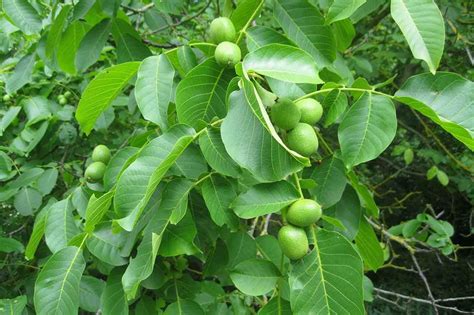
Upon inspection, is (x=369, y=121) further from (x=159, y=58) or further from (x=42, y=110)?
(x=42, y=110)

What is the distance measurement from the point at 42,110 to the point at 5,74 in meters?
0.23

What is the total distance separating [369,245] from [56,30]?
1048 millimetres

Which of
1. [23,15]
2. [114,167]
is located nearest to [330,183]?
[114,167]

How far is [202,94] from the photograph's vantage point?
0.95 metres

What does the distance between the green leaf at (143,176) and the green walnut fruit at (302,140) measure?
184mm

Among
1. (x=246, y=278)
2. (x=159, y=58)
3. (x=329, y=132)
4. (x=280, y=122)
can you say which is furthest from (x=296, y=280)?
(x=329, y=132)

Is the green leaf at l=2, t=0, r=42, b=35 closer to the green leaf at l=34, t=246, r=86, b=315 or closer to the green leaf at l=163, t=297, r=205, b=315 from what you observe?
the green leaf at l=34, t=246, r=86, b=315

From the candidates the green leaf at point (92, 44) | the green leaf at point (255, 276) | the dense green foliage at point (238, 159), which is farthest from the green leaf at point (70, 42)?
the green leaf at point (255, 276)

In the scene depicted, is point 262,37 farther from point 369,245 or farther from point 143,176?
point 369,245

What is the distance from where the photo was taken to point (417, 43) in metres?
0.82

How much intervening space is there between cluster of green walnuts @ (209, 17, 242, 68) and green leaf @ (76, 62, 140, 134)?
0.18 m

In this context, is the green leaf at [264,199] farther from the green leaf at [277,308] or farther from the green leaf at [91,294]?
the green leaf at [91,294]

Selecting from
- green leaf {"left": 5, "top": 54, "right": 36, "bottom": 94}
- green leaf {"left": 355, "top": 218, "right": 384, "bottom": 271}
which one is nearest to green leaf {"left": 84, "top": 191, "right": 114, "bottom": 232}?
green leaf {"left": 355, "top": 218, "right": 384, "bottom": 271}

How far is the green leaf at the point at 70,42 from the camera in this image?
1472 millimetres
